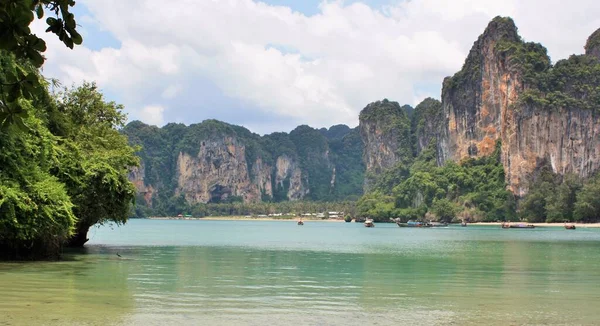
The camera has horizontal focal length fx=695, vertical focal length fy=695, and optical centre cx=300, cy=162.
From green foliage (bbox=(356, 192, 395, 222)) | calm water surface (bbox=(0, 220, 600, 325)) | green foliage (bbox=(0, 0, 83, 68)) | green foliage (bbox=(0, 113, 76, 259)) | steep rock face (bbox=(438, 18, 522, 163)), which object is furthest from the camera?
green foliage (bbox=(356, 192, 395, 222))

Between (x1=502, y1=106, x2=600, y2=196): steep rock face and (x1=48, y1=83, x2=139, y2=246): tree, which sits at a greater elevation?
(x1=502, y1=106, x2=600, y2=196): steep rock face

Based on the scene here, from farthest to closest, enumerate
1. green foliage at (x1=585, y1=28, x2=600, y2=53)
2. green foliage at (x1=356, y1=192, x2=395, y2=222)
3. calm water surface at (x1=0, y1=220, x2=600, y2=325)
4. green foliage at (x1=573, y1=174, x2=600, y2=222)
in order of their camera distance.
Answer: green foliage at (x1=356, y1=192, x2=395, y2=222) → green foliage at (x1=585, y1=28, x2=600, y2=53) → green foliage at (x1=573, y1=174, x2=600, y2=222) → calm water surface at (x1=0, y1=220, x2=600, y2=325)

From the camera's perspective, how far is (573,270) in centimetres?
2592

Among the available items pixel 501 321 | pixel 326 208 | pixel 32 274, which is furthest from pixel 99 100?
pixel 326 208

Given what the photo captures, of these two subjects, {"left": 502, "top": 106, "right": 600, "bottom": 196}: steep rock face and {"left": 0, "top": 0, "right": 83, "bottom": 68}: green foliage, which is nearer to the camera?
{"left": 0, "top": 0, "right": 83, "bottom": 68}: green foliage

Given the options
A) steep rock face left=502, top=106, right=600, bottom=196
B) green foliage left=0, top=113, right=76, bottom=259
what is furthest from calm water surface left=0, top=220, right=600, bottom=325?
steep rock face left=502, top=106, right=600, bottom=196

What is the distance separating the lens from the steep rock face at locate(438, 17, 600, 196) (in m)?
125

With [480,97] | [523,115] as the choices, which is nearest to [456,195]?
[523,115]

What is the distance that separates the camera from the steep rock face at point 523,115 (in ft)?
409

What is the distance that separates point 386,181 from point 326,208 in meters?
19.2

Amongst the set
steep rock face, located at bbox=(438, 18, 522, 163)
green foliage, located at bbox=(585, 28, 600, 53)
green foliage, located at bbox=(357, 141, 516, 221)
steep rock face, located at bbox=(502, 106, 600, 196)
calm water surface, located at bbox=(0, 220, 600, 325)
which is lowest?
calm water surface, located at bbox=(0, 220, 600, 325)

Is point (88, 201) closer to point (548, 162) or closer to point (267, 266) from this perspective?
point (267, 266)

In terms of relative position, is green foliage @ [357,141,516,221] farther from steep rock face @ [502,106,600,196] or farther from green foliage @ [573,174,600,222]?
green foliage @ [573,174,600,222]

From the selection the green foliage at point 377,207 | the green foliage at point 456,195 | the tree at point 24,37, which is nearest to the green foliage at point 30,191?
the tree at point 24,37
